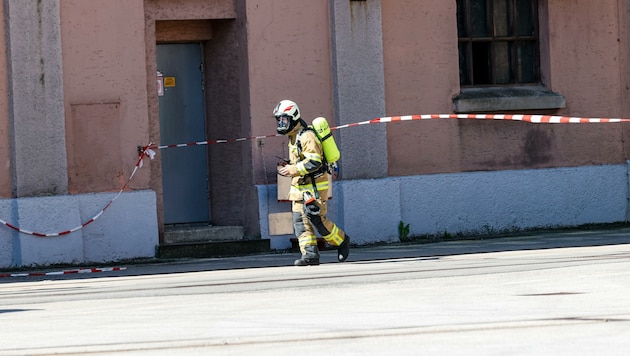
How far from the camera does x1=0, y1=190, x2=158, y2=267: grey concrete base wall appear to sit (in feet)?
58.5

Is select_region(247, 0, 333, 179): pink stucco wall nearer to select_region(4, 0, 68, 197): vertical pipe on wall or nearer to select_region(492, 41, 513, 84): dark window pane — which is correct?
select_region(4, 0, 68, 197): vertical pipe on wall

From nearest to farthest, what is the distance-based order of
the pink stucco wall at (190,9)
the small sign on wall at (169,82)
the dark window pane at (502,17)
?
the pink stucco wall at (190,9)
the small sign on wall at (169,82)
the dark window pane at (502,17)

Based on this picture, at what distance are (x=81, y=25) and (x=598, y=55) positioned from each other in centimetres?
754

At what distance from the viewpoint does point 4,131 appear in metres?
18.0

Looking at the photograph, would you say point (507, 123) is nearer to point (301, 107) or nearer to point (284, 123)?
point (301, 107)

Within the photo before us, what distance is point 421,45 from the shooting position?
19.9 meters

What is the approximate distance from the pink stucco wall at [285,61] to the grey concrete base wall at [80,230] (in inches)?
70.3

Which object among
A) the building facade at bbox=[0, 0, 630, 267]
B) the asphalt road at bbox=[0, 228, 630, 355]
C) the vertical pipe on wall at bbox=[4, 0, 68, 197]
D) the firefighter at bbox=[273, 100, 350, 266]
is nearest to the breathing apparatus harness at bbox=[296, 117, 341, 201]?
the firefighter at bbox=[273, 100, 350, 266]

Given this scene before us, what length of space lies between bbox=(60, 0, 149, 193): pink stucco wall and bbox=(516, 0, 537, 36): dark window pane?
578 centimetres

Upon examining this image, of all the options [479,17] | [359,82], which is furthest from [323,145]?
[479,17]

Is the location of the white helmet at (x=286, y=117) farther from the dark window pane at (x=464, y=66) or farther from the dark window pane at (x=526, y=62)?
the dark window pane at (x=526, y=62)

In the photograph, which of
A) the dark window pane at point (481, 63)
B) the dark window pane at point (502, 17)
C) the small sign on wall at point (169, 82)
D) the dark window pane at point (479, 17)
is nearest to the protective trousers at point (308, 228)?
the small sign on wall at point (169, 82)

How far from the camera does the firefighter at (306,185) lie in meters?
15.9

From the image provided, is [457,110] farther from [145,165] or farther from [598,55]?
[145,165]
